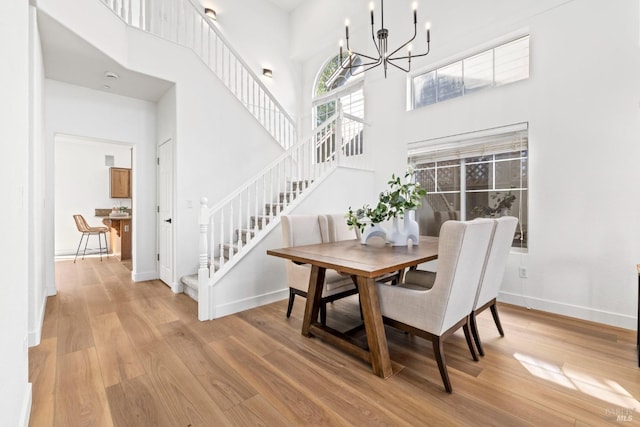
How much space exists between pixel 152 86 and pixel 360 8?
3.76m

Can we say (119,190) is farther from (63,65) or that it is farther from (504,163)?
(504,163)

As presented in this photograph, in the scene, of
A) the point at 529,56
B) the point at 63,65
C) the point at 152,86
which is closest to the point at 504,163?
the point at 529,56

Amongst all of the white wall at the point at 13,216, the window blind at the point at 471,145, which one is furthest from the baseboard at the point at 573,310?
the white wall at the point at 13,216

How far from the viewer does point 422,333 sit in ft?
6.06

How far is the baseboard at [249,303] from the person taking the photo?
2.99m

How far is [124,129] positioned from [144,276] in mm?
2194

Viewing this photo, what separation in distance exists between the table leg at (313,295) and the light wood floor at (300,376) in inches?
5.7

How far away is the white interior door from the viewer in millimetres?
3992

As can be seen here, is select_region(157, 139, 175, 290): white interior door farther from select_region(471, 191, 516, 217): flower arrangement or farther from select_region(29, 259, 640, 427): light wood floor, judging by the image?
select_region(471, 191, 516, 217): flower arrangement

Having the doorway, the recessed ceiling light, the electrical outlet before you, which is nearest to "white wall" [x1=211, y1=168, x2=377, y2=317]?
the electrical outlet

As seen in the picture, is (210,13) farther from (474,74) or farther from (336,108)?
(474,74)

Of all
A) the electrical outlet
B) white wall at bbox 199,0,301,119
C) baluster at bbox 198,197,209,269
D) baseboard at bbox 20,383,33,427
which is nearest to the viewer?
baseboard at bbox 20,383,33,427

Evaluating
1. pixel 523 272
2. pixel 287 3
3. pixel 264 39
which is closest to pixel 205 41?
pixel 264 39

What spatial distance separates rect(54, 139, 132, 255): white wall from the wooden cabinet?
0.17m
